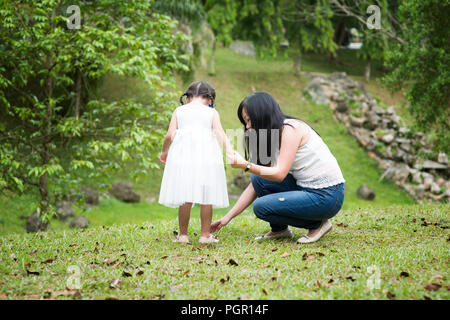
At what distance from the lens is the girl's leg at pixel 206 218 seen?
4133 mm

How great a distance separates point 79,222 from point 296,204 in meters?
8.40

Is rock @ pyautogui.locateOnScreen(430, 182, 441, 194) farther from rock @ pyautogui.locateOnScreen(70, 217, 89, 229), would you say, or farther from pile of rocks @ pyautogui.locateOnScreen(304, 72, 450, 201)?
rock @ pyautogui.locateOnScreen(70, 217, 89, 229)

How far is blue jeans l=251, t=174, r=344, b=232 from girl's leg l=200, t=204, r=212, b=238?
17.1 inches

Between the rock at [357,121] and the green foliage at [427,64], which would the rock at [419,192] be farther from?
the green foliage at [427,64]

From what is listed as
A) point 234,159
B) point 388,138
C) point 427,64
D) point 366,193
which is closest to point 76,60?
point 234,159

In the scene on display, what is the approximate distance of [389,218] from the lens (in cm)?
573

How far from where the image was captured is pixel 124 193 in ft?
43.9

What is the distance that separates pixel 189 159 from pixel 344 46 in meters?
32.8

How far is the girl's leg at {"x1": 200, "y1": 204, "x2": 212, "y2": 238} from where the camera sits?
4133mm

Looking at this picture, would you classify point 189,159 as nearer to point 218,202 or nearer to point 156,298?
point 218,202

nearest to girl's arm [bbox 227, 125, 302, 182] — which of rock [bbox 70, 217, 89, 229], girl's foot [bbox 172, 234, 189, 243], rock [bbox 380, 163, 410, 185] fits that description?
girl's foot [bbox 172, 234, 189, 243]

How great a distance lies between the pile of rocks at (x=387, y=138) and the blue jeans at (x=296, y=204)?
7677 millimetres
